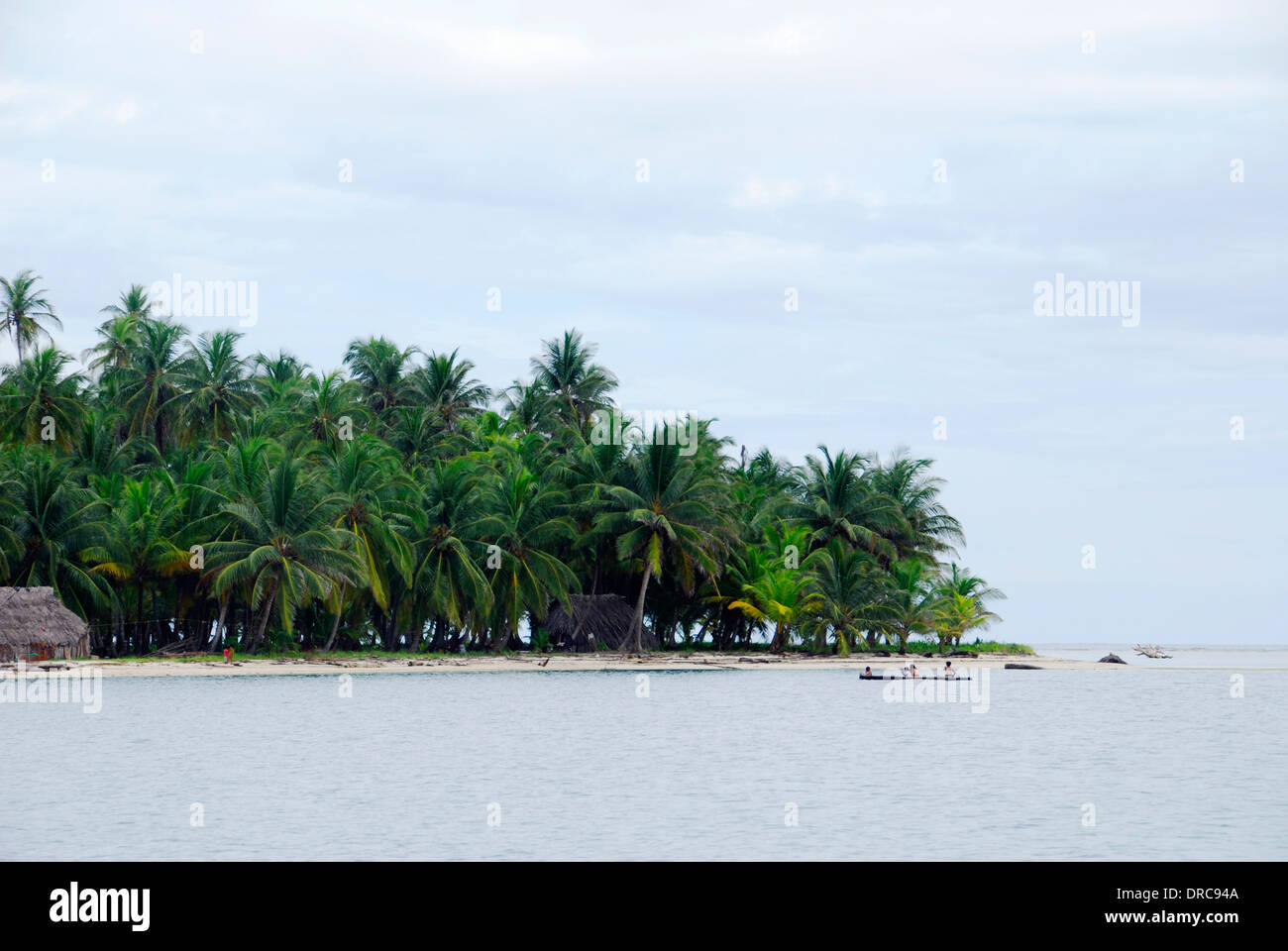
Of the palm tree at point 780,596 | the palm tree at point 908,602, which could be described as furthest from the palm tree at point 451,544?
the palm tree at point 908,602

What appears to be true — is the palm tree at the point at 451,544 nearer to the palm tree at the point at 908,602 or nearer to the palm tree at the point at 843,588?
the palm tree at the point at 843,588

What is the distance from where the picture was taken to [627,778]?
25484 mm

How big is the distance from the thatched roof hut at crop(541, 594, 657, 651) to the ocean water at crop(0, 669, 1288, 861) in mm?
10146

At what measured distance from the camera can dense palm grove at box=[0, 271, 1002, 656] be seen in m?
47.5

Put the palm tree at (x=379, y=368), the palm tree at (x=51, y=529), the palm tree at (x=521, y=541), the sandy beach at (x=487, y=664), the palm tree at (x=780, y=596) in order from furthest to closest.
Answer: the palm tree at (x=379, y=368)
the palm tree at (x=780, y=596)
the palm tree at (x=521, y=541)
the palm tree at (x=51, y=529)
the sandy beach at (x=487, y=664)

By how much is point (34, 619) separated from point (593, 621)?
71.1 ft

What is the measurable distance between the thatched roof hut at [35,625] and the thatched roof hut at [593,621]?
19.3 m

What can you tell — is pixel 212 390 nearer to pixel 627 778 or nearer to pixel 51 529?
pixel 51 529

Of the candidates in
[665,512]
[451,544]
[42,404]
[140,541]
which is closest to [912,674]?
[665,512]

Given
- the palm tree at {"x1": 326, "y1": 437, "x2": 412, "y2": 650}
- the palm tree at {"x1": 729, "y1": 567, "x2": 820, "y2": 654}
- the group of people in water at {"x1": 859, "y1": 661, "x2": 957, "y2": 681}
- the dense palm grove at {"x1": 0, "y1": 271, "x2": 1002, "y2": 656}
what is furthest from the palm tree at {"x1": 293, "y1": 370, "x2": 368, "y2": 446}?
the group of people in water at {"x1": 859, "y1": 661, "x2": 957, "y2": 681}

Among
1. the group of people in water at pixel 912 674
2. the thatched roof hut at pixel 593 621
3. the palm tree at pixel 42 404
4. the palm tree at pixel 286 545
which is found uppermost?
the palm tree at pixel 42 404

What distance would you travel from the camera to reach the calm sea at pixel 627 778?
61.6 feet
